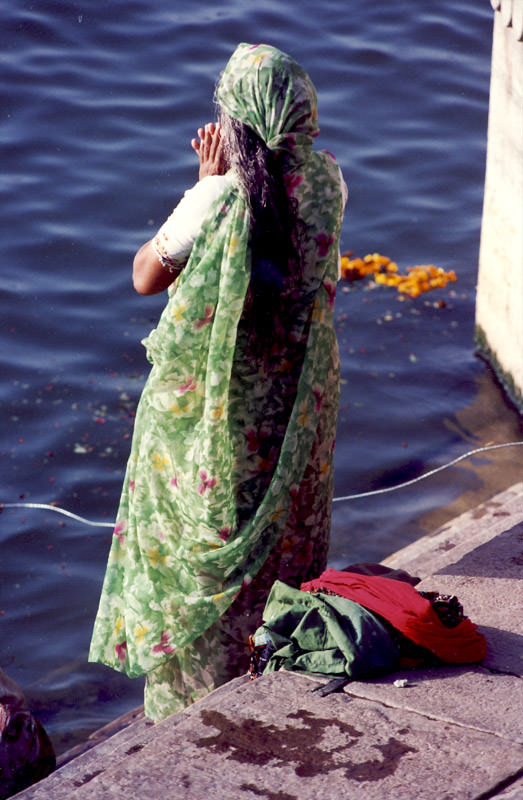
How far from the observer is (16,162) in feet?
30.2

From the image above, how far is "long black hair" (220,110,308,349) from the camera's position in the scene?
9.29 ft

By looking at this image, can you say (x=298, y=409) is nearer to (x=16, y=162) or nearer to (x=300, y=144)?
(x=300, y=144)

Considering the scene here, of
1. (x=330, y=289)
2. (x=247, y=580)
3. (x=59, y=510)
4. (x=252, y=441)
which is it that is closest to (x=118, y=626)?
(x=247, y=580)

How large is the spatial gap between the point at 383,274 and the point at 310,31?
4212 millimetres

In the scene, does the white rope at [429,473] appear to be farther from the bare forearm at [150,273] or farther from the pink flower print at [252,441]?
the bare forearm at [150,273]

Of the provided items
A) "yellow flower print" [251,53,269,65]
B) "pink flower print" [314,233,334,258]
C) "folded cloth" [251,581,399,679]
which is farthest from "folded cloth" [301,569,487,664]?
"yellow flower print" [251,53,269,65]

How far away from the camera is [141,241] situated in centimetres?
842

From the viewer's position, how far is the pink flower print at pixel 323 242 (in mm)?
2984

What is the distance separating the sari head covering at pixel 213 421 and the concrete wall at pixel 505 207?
115 inches

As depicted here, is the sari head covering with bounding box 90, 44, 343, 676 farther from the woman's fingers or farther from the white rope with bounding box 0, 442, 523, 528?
the white rope with bounding box 0, 442, 523, 528

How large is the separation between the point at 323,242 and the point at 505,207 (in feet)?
10.9

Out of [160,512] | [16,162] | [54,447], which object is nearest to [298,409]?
[160,512]

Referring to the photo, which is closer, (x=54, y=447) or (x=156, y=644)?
(x=156, y=644)

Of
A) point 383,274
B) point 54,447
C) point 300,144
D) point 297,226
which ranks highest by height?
point 300,144
